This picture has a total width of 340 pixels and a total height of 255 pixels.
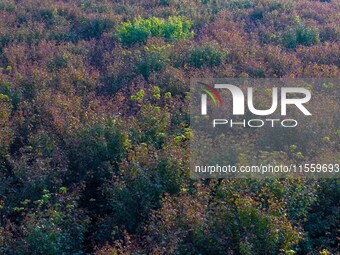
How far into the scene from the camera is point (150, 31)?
12.3 metres

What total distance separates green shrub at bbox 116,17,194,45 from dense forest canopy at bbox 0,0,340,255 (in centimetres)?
4

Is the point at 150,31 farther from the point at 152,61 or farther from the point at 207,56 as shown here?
the point at 207,56

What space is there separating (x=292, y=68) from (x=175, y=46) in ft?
9.12

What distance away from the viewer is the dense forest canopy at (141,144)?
5312 mm

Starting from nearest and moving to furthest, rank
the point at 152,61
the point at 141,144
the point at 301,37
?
the point at 141,144 → the point at 152,61 → the point at 301,37

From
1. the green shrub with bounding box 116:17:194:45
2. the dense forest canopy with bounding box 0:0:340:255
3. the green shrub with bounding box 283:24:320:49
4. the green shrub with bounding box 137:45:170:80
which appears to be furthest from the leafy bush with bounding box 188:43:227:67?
the green shrub with bounding box 283:24:320:49

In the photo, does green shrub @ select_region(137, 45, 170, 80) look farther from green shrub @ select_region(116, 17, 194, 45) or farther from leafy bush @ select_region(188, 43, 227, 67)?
green shrub @ select_region(116, 17, 194, 45)

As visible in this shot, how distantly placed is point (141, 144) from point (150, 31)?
238 inches

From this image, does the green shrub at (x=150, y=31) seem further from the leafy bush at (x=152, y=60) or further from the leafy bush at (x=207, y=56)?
the leafy bush at (x=207, y=56)

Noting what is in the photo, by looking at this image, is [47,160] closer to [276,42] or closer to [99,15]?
[276,42]

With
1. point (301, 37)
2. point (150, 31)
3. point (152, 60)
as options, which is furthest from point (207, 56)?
point (301, 37)

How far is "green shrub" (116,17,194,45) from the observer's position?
12242 mm

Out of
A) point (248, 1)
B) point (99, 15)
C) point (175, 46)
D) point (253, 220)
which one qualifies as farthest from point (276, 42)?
point (253, 220)

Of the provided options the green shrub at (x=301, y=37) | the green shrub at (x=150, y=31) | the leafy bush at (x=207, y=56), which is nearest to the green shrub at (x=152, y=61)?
the leafy bush at (x=207, y=56)
